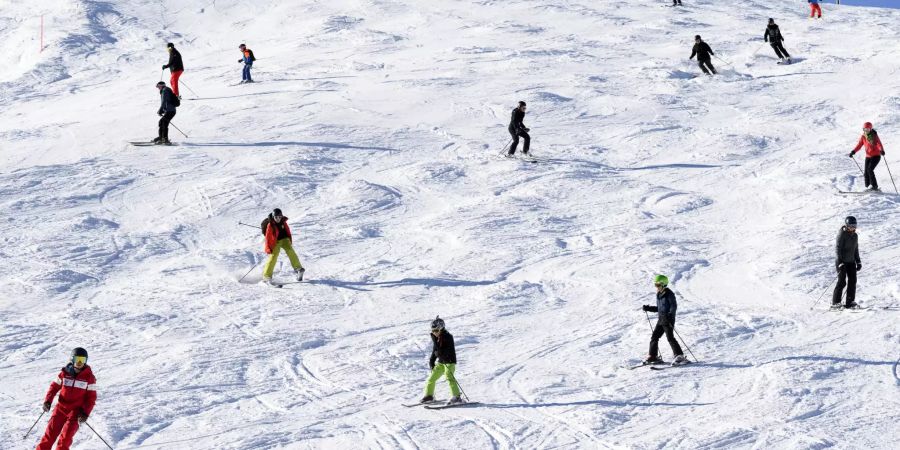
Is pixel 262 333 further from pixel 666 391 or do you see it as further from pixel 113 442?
pixel 666 391

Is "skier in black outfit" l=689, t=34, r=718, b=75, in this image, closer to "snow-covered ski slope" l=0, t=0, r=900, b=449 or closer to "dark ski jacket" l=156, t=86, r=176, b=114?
"snow-covered ski slope" l=0, t=0, r=900, b=449

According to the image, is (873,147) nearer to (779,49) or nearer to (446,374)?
(446,374)

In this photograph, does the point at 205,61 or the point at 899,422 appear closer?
the point at 899,422

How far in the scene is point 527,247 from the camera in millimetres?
18156

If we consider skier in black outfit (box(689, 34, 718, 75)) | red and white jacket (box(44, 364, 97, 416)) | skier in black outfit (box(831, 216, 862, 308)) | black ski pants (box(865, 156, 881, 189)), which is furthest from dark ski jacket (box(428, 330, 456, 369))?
skier in black outfit (box(689, 34, 718, 75))

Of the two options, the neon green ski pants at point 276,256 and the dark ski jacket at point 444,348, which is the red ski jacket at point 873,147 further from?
the dark ski jacket at point 444,348

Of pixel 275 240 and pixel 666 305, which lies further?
pixel 275 240

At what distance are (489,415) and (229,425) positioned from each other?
8.98 ft

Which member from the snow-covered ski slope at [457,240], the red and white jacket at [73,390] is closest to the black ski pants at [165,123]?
the snow-covered ski slope at [457,240]

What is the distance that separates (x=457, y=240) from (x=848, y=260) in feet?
21.6

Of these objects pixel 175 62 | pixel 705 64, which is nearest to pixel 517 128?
pixel 175 62

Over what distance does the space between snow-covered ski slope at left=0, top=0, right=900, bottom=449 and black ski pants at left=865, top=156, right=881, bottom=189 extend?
30cm

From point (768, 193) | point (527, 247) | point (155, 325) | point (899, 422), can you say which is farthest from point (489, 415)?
point (768, 193)

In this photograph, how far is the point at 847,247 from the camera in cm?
1429
